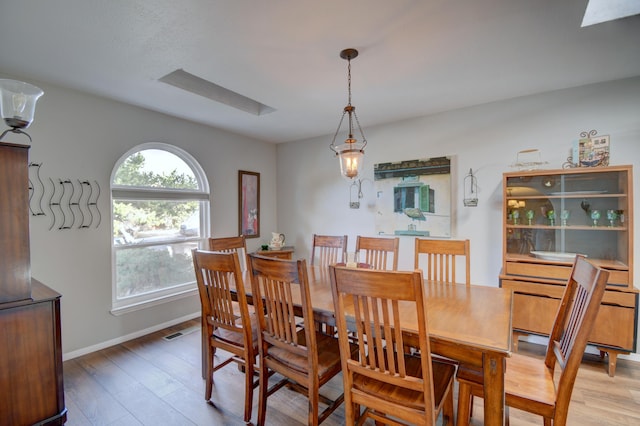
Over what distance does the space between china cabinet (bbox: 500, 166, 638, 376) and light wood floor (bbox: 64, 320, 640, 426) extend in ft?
0.93

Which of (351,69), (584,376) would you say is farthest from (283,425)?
(351,69)

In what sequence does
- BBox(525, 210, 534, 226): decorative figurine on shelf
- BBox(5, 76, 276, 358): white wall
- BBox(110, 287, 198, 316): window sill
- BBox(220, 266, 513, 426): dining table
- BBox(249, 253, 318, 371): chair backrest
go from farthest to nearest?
BBox(110, 287, 198, 316): window sill, BBox(525, 210, 534, 226): decorative figurine on shelf, BBox(5, 76, 276, 358): white wall, BBox(249, 253, 318, 371): chair backrest, BBox(220, 266, 513, 426): dining table

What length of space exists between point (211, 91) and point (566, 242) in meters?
3.81

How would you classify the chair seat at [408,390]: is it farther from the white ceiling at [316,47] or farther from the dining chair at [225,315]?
the white ceiling at [316,47]

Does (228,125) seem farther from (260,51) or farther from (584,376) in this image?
(584,376)

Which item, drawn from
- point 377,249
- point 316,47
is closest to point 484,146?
point 377,249

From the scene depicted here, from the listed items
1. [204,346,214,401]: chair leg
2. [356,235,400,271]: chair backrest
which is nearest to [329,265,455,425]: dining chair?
[204,346,214,401]: chair leg

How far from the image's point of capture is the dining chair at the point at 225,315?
1.84 metres

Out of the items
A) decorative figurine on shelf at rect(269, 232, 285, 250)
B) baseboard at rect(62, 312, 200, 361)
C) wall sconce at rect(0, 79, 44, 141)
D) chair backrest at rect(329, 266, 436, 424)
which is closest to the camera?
chair backrest at rect(329, 266, 436, 424)

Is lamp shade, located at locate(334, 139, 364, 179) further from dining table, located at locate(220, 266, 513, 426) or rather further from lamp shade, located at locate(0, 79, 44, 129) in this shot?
lamp shade, located at locate(0, 79, 44, 129)

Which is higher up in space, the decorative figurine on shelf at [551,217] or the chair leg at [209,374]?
the decorative figurine on shelf at [551,217]

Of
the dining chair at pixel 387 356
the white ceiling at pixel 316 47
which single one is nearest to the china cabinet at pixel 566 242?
the white ceiling at pixel 316 47

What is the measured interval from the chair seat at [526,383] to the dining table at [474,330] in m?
0.09

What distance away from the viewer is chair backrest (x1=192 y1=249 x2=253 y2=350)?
1815 millimetres
